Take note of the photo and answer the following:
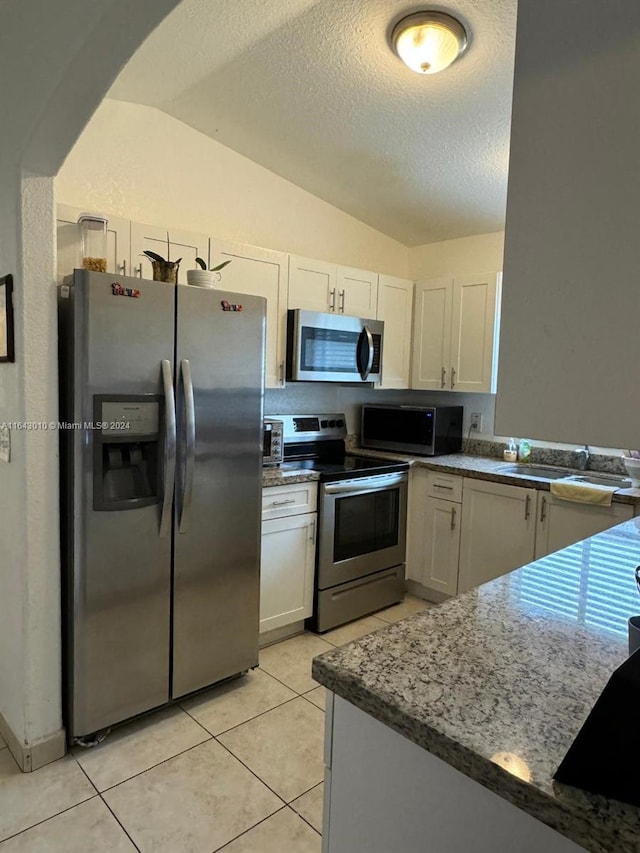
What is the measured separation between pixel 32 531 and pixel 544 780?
1.83m

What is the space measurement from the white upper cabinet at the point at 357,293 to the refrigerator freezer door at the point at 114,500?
58.5 inches

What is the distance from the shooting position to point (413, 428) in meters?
3.70

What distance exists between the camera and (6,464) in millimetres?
2146

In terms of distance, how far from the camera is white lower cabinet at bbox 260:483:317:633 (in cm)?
283

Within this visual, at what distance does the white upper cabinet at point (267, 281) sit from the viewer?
289 centimetres

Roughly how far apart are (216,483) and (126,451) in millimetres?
412

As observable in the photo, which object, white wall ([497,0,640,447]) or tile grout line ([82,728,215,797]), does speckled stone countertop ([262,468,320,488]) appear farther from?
white wall ([497,0,640,447])

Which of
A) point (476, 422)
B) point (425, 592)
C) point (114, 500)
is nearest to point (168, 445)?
point (114, 500)

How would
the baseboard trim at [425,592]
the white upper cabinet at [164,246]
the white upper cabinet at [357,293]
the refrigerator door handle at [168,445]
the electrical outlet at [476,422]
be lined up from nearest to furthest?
the refrigerator door handle at [168,445] → the white upper cabinet at [164,246] → the white upper cabinet at [357,293] → the baseboard trim at [425,592] → the electrical outlet at [476,422]

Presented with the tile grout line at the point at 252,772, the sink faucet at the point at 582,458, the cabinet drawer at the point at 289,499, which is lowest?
the tile grout line at the point at 252,772

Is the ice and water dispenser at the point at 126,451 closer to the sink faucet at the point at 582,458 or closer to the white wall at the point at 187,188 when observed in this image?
the white wall at the point at 187,188

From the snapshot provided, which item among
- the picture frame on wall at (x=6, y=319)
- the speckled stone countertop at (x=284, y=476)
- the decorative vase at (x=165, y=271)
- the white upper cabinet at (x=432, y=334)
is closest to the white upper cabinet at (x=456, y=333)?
the white upper cabinet at (x=432, y=334)

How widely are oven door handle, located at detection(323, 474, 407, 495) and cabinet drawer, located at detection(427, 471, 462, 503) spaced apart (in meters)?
0.17

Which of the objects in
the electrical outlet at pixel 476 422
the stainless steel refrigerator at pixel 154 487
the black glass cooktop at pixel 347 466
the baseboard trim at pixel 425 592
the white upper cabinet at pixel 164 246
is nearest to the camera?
the stainless steel refrigerator at pixel 154 487
